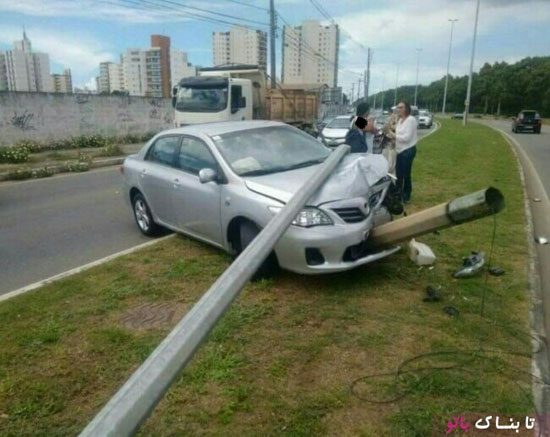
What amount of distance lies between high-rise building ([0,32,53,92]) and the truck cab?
901 inches

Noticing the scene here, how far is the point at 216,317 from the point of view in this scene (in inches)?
91.4

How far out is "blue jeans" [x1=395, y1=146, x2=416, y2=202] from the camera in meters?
7.30

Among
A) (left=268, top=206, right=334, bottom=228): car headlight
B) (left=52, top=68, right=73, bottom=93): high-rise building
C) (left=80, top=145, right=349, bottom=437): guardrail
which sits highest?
(left=52, top=68, right=73, bottom=93): high-rise building

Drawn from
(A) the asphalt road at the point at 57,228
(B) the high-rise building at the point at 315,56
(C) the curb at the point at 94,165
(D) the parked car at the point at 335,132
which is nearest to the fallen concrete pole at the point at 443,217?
(A) the asphalt road at the point at 57,228

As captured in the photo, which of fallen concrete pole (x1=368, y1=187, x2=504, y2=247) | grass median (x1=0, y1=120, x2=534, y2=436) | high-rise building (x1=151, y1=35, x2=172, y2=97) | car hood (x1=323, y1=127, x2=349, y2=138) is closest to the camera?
grass median (x1=0, y1=120, x2=534, y2=436)

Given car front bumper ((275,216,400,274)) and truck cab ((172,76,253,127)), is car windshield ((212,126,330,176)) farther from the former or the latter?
truck cab ((172,76,253,127))

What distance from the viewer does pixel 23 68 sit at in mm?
33375

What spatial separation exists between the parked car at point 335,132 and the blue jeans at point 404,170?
362 inches

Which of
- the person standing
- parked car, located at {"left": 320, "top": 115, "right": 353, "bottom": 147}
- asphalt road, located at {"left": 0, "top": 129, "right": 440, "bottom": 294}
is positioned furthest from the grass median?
parked car, located at {"left": 320, "top": 115, "right": 353, "bottom": 147}

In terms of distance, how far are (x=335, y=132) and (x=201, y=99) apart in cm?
609

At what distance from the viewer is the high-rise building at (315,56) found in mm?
45812

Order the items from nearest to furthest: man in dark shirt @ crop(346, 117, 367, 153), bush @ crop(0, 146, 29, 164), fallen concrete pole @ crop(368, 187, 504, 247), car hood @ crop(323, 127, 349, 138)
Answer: fallen concrete pole @ crop(368, 187, 504, 247), man in dark shirt @ crop(346, 117, 367, 153), bush @ crop(0, 146, 29, 164), car hood @ crop(323, 127, 349, 138)

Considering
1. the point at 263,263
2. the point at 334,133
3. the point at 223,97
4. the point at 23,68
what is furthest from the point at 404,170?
the point at 23,68

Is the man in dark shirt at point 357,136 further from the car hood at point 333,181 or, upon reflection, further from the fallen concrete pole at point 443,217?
the fallen concrete pole at point 443,217
